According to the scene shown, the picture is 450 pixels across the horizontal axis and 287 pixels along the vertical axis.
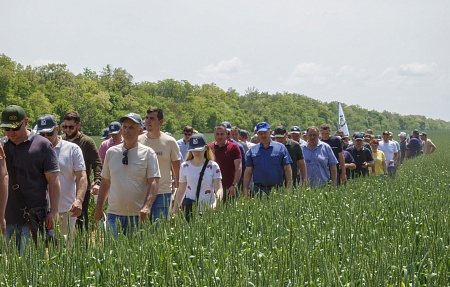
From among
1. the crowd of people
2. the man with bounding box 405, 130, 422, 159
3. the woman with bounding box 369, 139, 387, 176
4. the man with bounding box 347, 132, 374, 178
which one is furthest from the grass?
the man with bounding box 405, 130, 422, 159

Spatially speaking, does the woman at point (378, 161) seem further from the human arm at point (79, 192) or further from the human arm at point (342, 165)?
the human arm at point (79, 192)

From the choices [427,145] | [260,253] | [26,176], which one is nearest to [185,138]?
[26,176]

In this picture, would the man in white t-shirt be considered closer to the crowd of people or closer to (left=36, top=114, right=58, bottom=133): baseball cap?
the crowd of people

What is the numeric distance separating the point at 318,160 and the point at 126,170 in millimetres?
4557

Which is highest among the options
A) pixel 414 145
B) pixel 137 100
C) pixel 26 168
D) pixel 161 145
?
pixel 137 100

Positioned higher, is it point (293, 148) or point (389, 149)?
point (293, 148)

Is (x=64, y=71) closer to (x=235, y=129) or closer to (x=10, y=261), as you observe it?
(x=235, y=129)

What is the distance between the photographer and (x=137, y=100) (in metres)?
99.6

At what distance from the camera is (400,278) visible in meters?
3.95

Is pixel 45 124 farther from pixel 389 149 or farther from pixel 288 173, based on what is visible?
pixel 389 149

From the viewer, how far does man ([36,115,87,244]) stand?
6.93 m

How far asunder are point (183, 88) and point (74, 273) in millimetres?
125668

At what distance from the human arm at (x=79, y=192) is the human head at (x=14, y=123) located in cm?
104

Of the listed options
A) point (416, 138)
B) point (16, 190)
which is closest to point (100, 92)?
point (416, 138)
